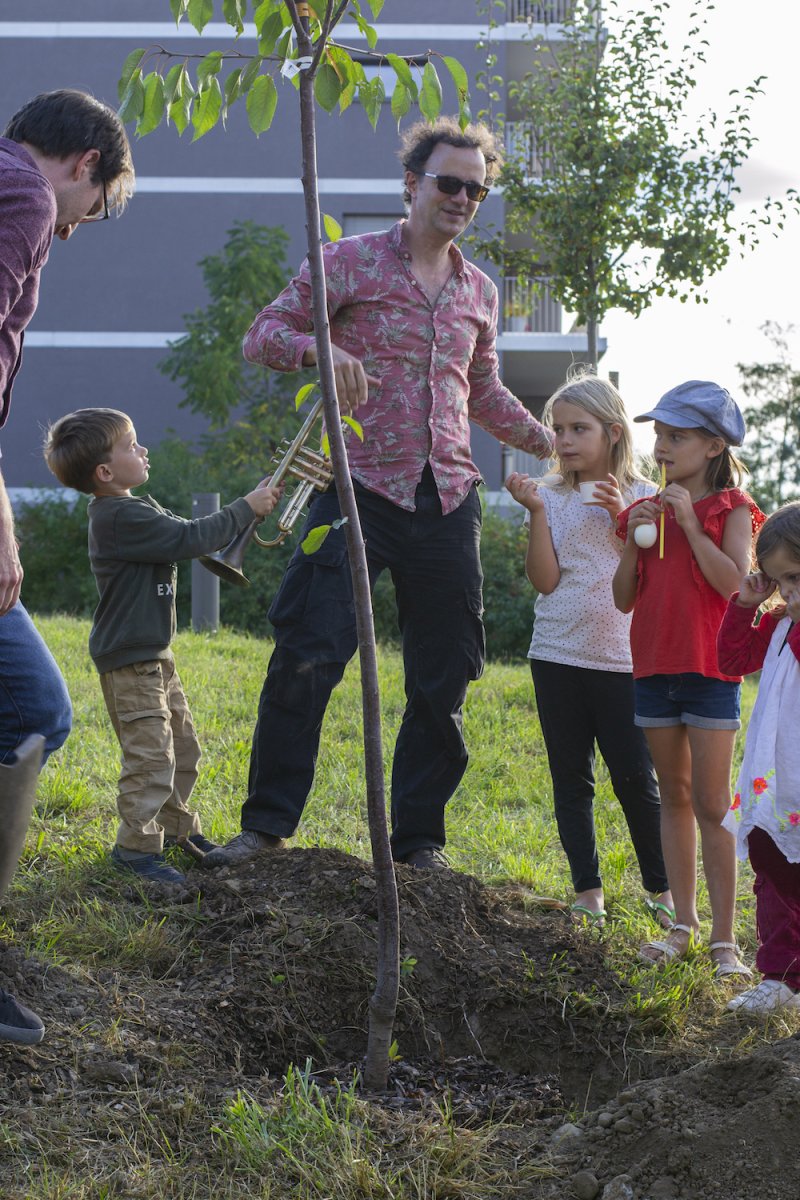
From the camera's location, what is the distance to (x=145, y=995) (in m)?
3.21

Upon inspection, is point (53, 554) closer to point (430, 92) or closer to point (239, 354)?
point (239, 354)

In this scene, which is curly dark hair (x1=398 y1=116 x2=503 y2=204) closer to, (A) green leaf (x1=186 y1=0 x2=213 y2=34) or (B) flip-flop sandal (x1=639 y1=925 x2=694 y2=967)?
(A) green leaf (x1=186 y1=0 x2=213 y2=34)

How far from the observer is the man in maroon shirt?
260 centimetres

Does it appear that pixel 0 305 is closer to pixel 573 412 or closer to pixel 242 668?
pixel 573 412

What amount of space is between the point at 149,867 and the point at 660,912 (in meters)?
1.70

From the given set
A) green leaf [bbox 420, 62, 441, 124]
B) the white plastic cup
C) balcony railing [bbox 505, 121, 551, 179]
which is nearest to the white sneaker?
the white plastic cup

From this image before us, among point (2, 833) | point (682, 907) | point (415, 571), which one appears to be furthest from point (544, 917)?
point (2, 833)

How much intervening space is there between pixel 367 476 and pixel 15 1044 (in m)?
2.07

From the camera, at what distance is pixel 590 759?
14.6 ft

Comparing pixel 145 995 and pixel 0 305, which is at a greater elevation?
pixel 0 305

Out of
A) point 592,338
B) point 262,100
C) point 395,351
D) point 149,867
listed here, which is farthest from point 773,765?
point 592,338

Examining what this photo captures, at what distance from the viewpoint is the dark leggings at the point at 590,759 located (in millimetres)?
4281

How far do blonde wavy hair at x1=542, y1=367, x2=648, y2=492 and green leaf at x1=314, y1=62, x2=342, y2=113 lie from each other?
183 cm

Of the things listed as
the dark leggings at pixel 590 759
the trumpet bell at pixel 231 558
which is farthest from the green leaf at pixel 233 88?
the dark leggings at pixel 590 759
